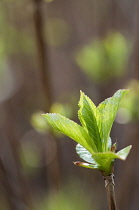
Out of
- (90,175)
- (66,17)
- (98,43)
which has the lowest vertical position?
(90,175)

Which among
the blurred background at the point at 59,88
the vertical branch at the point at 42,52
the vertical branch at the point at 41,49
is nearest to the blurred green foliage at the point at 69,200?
the blurred background at the point at 59,88

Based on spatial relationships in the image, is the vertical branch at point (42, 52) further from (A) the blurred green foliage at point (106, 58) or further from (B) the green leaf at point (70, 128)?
(B) the green leaf at point (70, 128)

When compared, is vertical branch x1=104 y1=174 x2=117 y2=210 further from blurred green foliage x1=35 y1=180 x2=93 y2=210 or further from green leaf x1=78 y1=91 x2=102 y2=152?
blurred green foliage x1=35 y1=180 x2=93 y2=210

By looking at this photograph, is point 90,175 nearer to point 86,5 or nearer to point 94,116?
point 86,5

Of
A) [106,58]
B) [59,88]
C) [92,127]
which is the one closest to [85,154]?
[92,127]

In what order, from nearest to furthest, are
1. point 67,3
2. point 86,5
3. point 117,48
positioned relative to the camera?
point 117,48, point 67,3, point 86,5

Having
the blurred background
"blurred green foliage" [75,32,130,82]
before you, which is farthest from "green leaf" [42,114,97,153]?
"blurred green foliage" [75,32,130,82]

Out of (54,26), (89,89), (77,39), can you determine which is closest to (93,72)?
(54,26)

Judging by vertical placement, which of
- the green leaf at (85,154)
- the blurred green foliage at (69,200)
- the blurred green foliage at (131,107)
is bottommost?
the blurred green foliage at (69,200)
